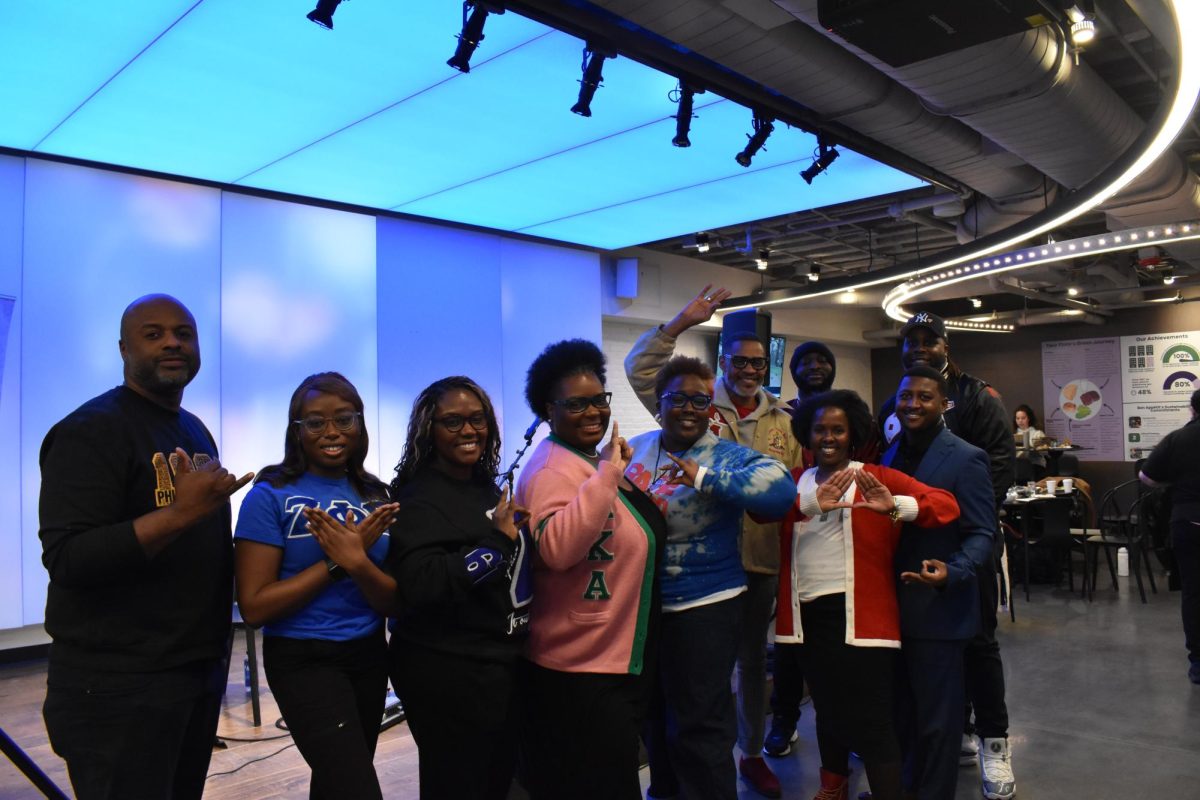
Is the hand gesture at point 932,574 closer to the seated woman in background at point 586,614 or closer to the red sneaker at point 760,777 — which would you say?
the seated woman in background at point 586,614

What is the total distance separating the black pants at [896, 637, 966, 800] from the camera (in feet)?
8.21

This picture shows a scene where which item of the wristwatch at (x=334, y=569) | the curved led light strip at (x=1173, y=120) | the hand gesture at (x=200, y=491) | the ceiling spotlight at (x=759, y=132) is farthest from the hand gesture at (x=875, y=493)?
the ceiling spotlight at (x=759, y=132)

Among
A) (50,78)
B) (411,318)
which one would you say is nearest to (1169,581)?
(411,318)

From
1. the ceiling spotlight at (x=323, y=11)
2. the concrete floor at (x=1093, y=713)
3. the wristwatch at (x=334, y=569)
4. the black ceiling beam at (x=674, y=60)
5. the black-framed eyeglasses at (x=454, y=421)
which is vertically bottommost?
the concrete floor at (x=1093, y=713)

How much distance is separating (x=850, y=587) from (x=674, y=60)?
2840 mm

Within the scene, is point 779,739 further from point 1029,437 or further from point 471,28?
point 1029,437

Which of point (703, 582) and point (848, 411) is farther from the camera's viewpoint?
point (848, 411)

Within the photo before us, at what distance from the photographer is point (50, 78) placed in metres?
4.24

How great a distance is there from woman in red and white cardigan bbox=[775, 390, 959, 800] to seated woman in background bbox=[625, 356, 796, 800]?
0.31 meters

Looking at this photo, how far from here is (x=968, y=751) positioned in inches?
132

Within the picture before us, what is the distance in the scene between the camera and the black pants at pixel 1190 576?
15.3 feet

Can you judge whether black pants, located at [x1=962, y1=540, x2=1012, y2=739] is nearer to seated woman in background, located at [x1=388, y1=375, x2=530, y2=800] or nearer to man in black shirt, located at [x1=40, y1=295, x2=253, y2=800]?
seated woman in background, located at [x1=388, y1=375, x2=530, y2=800]

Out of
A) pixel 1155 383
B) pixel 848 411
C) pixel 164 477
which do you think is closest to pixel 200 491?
pixel 164 477

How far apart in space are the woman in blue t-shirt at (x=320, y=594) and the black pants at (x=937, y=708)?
1642 millimetres
